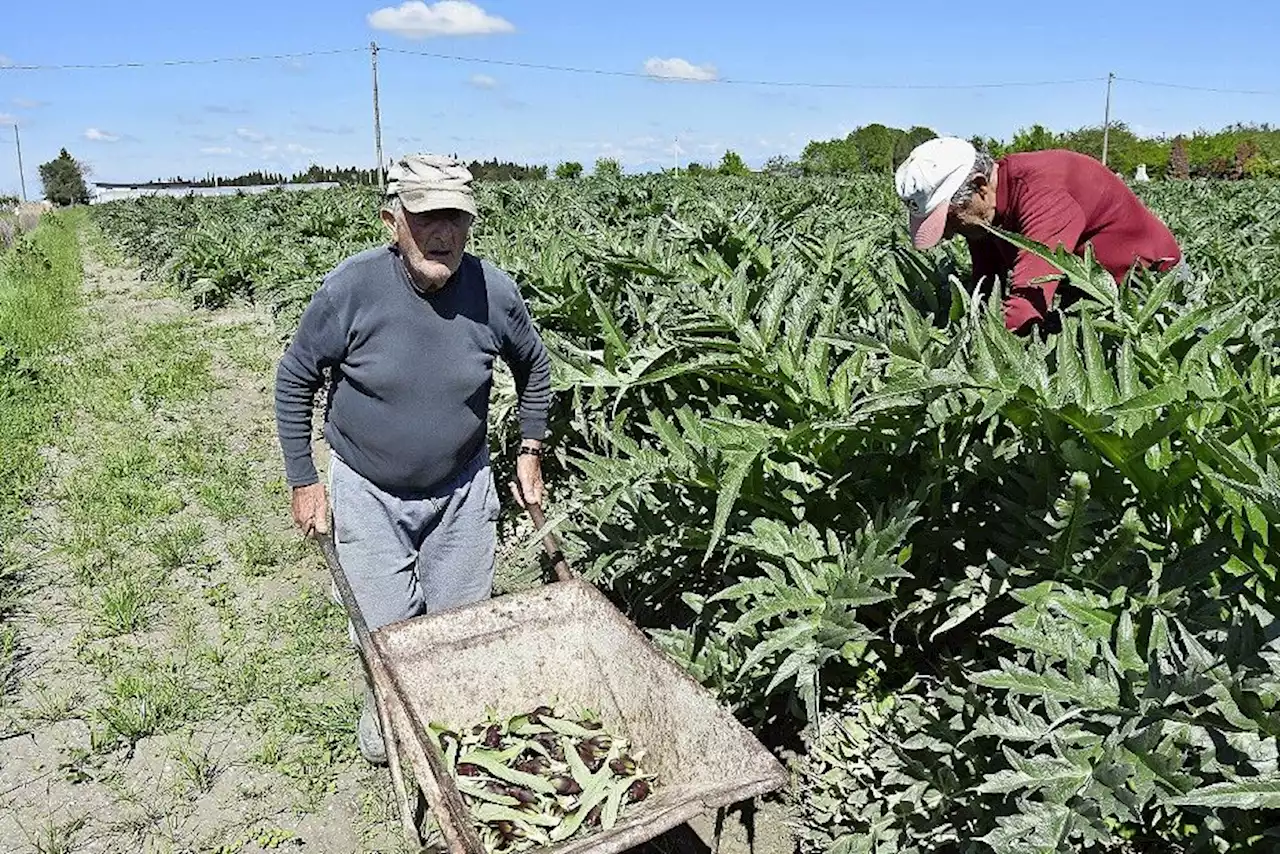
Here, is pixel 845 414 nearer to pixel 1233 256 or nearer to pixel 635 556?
pixel 635 556

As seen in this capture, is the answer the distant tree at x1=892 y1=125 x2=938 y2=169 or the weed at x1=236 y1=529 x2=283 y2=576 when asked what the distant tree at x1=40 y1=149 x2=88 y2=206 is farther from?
the weed at x1=236 y1=529 x2=283 y2=576

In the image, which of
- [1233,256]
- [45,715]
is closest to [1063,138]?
[1233,256]

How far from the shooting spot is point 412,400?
10.7ft

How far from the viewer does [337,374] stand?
3.36 metres

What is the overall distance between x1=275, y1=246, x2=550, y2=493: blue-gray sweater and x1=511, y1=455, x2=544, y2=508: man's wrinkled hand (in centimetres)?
20

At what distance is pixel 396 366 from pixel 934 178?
1.86m

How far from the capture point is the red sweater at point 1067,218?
373 cm

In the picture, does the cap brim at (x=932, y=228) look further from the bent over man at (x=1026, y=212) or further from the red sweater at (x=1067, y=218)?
the red sweater at (x=1067, y=218)

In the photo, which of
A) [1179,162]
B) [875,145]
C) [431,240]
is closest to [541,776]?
[431,240]

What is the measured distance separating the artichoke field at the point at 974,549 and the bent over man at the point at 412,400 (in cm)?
38

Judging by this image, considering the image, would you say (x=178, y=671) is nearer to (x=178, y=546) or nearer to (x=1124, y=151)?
(x=178, y=546)

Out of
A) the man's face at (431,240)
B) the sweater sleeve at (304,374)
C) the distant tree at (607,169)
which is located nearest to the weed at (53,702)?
the sweater sleeve at (304,374)

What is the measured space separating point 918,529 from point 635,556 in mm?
1066

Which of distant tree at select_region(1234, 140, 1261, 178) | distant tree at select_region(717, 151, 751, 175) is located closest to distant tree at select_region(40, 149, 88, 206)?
distant tree at select_region(717, 151, 751, 175)
